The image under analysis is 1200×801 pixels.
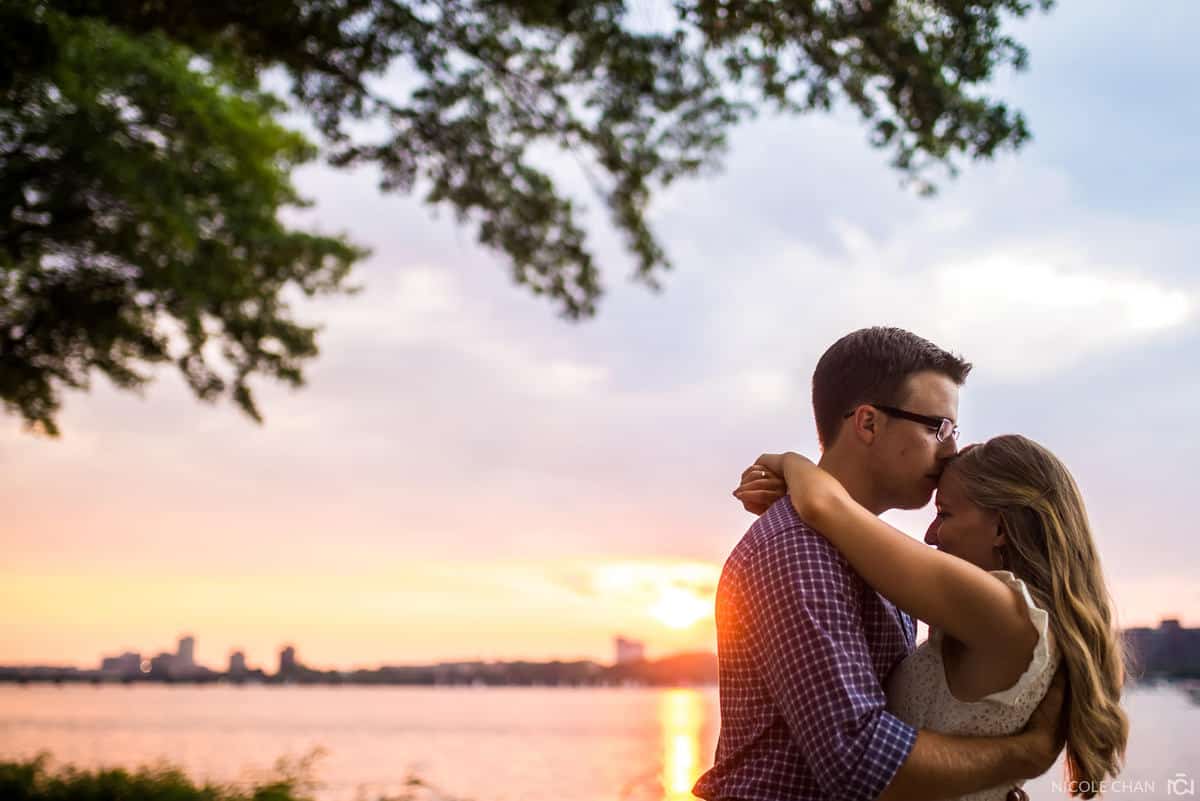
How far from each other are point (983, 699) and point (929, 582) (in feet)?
1.06

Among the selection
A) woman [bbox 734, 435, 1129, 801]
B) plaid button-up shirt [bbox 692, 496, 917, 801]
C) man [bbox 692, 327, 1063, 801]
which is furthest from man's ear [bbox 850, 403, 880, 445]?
plaid button-up shirt [bbox 692, 496, 917, 801]

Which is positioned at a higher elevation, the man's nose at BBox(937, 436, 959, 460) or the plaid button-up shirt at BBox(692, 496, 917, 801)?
the man's nose at BBox(937, 436, 959, 460)

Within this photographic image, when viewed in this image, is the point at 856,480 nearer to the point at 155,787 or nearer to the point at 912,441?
the point at 912,441

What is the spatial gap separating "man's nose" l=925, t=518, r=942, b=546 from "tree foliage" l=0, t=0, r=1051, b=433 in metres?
5.64

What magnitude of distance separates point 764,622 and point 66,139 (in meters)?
15.0

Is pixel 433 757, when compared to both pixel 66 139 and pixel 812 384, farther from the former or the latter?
pixel 812 384

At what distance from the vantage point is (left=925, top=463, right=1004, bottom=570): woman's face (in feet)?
9.37

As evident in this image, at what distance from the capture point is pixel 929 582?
244cm

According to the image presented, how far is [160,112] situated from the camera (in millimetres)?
15750

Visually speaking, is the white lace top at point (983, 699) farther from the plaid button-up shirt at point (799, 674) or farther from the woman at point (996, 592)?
the plaid button-up shirt at point (799, 674)

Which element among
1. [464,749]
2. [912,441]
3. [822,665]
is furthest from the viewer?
[464,749]

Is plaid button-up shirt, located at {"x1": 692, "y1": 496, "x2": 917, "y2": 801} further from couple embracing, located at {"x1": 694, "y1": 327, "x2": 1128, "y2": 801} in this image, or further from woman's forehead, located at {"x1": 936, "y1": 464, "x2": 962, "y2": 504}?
woman's forehead, located at {"x1": 936, "y1": 464, "x2": 962, "y2": 504}

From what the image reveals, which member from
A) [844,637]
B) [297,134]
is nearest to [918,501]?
[844,637]

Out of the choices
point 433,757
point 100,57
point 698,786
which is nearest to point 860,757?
point 698,786
